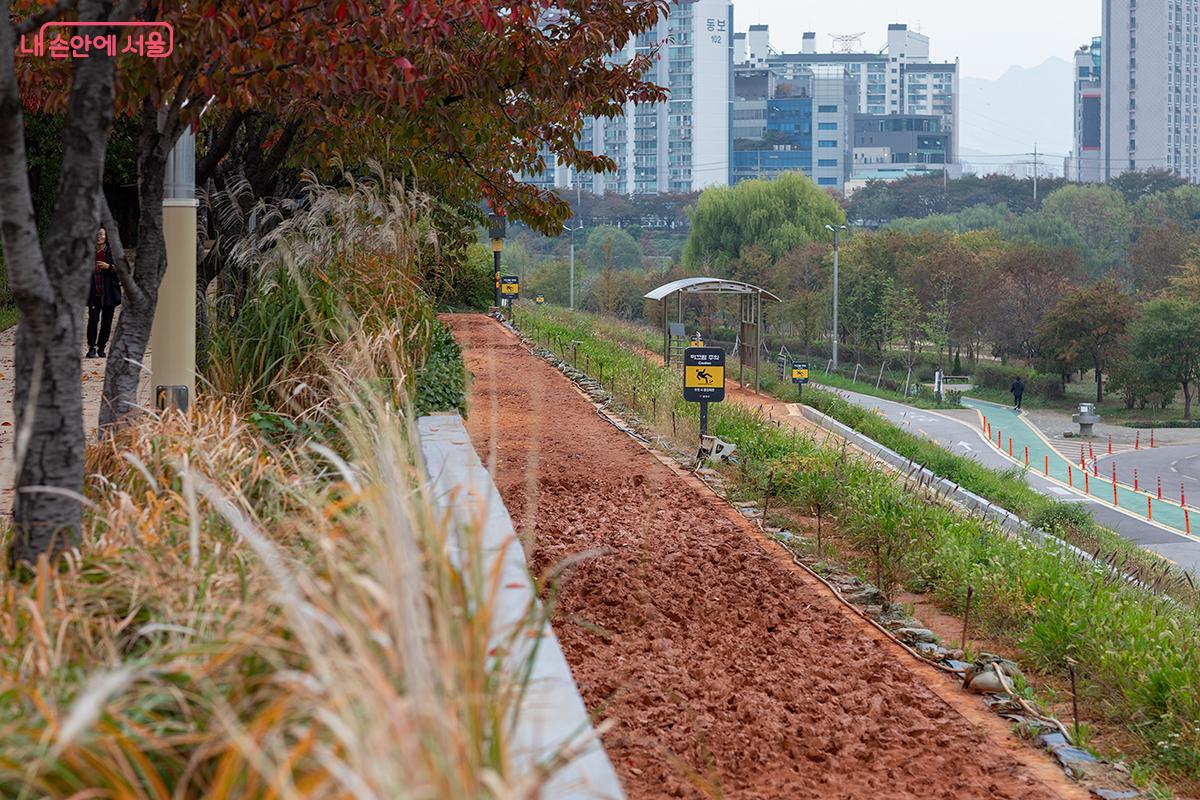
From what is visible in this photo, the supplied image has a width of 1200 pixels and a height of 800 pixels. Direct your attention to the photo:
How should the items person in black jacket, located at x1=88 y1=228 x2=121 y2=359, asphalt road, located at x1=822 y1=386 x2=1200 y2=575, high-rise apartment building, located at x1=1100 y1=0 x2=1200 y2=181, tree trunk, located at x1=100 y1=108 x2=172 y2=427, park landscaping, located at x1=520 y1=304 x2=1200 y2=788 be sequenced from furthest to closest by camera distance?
high-rise apartment building, located at x1=1100 y1=0 x2=1200 y2=181 < asphalt road, located at x1=822 y1=386 x2=1200 y2=575 < person in black jacket, located at x1=88 y1=228 x2=121 y2=359 < park landscaping, located at x1=520 y1=304 x2=1200 y2=788 < tree trunk, located at x1=100 y1=108 x2=172 y2=427

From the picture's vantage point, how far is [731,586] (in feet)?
27.9

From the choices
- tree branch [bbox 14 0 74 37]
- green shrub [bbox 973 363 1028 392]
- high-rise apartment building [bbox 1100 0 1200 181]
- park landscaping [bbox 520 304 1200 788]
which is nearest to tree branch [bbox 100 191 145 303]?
tree branch [bbox 14 0 74 37]

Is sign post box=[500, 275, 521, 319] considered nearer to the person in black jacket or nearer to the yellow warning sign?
the person in black jacket

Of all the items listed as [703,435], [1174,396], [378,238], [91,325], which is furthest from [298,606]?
[1174,396]

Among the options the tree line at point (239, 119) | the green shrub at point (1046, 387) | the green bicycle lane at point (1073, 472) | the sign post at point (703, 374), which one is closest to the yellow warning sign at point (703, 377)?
the sign post at point (703, 374)

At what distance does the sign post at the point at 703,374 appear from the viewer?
14125 mm

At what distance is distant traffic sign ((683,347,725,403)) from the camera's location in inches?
556

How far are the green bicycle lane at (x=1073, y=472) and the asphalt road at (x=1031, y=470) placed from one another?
0.40 meters

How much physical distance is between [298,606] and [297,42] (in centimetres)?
A: 467

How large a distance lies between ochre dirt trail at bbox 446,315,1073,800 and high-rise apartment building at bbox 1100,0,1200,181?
174 metres

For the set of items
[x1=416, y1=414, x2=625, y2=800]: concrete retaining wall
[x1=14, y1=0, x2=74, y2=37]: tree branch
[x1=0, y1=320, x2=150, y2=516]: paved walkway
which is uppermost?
[x1=14, y1=0, x2=74, y2=37]: tree branch

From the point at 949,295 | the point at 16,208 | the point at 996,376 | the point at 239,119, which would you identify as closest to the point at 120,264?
the point at 16,208

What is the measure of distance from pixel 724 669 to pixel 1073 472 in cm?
4026

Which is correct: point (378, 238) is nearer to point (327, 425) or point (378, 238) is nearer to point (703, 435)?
point (327, 425)
